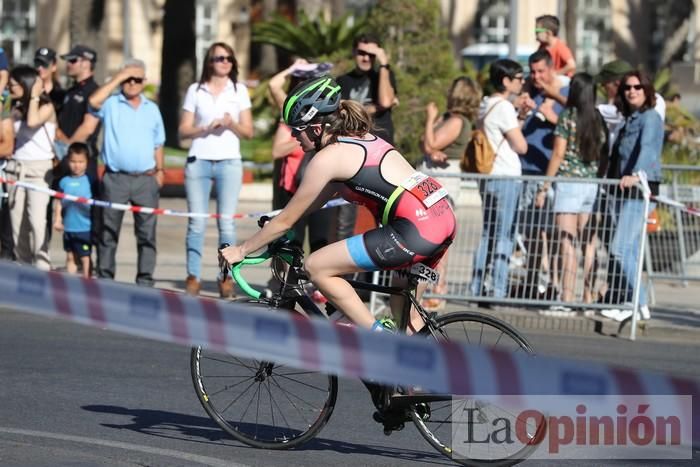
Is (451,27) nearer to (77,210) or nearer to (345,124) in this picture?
(77,210)

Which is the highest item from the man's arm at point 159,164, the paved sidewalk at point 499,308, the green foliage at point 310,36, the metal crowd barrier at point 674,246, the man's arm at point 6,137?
the green foliage at point 310,36

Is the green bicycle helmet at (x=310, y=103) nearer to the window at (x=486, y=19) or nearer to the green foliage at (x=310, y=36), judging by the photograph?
the green foliage at (x=310, y=36)

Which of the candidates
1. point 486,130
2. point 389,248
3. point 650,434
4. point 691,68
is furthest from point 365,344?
point 691,68

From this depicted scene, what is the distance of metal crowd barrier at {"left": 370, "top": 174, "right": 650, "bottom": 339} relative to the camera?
1162 cm

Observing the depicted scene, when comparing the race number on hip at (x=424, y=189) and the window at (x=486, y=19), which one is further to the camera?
the window at (x=486, y=19)

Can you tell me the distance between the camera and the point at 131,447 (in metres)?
7.37

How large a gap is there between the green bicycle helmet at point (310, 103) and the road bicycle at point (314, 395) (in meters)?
0.62

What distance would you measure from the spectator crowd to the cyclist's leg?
4.64m

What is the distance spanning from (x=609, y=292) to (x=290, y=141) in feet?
8.68

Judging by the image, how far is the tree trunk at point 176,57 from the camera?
103 ft

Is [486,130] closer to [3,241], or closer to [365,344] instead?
[3,241]

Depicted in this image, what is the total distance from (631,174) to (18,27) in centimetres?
4431

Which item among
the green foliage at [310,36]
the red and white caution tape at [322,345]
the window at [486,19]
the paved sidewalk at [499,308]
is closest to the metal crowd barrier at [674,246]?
the paved sidewalk at [499,308]

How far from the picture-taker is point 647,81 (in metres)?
11.9
